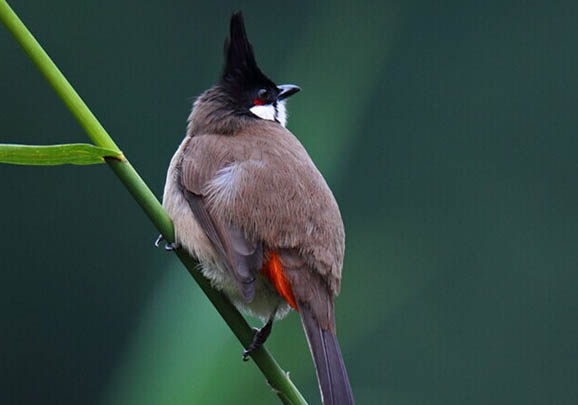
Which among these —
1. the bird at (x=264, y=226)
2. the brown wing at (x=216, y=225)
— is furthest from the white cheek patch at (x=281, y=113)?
the brown wing at (x=216, y=225)

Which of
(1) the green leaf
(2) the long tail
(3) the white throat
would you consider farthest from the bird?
(1) the green leaf

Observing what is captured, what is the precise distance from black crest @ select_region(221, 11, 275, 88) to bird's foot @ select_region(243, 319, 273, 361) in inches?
26.8

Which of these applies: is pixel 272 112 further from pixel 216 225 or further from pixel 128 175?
pixel 128 175

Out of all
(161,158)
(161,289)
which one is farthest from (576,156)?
(161,289)

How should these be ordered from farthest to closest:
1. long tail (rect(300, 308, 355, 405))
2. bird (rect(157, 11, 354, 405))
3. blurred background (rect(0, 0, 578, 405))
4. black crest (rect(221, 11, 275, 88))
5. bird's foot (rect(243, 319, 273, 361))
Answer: blurred background (rect(0, 0, 578, 405)) → black crest (rect(221, 11, 275, 88)) → bird (rect(157, 11, 354, 405)) → long tail (rect(300, 308, 355, 405)) → bird's foot (rect(243, 319, 273, 361))

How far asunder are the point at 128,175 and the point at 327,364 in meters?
0.57

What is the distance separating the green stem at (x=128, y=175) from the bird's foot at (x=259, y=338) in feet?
0.03

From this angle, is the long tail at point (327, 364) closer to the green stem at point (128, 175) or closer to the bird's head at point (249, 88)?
the green stem at point (128, 175)

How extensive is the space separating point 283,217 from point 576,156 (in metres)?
3.68

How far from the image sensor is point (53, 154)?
1.40 metres

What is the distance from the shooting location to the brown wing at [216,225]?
1.89m

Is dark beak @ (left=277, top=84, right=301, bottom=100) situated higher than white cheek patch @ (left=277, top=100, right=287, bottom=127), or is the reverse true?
dark beak @ (left=277, top=84, right=301, bottom=100)

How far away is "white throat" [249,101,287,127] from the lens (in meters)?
2.44

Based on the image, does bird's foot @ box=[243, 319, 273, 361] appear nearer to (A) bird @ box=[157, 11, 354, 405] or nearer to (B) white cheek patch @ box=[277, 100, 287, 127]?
(A) bird @ box=[157, 11, 354, 405]
